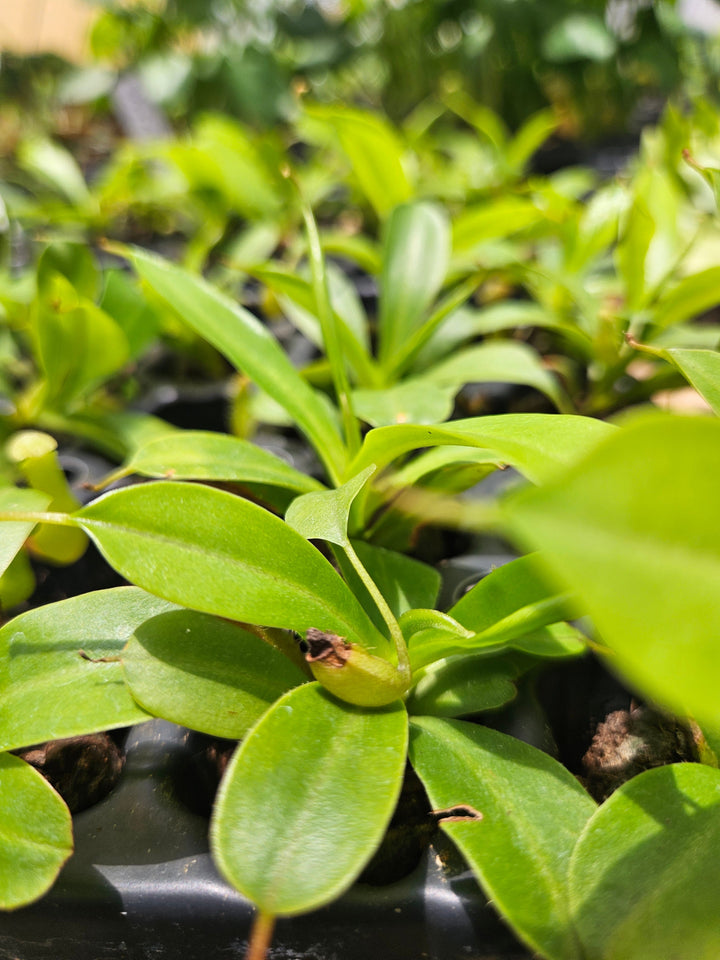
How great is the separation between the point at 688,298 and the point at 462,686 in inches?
17.4

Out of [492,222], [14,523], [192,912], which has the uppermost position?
[492,222]

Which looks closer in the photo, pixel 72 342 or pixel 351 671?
pixel 351 671

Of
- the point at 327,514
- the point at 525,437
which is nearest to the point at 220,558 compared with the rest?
the point at 327,514

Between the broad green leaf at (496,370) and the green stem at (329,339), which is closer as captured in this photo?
the green stem at (329,339)

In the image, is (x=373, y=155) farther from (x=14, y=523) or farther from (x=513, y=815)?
(x=513, y=815)

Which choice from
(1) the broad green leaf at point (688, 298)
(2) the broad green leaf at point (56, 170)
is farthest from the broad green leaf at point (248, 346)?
(2) the broad green leaf at point (56, 170)

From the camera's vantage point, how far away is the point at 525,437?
325 mm

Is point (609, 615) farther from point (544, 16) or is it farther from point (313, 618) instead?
point (544, 16)

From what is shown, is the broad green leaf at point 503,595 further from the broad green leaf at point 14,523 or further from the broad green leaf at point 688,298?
the broad green leaf at point 688,298

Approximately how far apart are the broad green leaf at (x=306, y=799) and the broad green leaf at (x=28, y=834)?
9 cm

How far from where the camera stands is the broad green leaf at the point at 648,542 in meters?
0.18

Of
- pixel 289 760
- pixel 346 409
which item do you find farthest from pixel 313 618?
pixel 346 409

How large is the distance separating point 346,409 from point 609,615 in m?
0.32

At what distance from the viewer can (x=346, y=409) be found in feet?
1.59
